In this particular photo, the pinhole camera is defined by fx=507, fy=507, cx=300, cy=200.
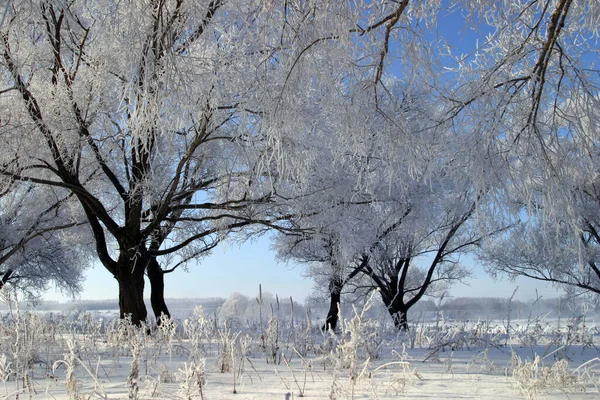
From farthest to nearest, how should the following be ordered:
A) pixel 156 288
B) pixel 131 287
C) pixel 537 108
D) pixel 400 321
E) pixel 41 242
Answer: pixel 41 242 → pixel 156 288 → pixel 400 321 → pixel 131 287 → pixel 537 108

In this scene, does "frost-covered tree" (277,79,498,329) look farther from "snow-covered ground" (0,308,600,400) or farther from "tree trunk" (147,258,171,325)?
"tree trunk" (147,258,171,325)

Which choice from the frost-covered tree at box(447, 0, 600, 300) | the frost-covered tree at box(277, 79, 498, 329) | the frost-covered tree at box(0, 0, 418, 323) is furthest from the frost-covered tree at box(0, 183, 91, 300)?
the frost-covered tree at box(447, 0, 600, 300)

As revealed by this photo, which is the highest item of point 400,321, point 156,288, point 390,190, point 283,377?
point 390,190

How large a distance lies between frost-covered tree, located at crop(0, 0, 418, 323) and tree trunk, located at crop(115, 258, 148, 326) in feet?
0.07

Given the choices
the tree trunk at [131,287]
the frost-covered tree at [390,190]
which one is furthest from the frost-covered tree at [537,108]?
the tree trunk at [131,287]

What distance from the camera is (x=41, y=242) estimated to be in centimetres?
1780

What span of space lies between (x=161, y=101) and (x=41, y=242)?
1625 centimetres

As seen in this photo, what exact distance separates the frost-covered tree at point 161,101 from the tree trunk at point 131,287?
2 centimetres

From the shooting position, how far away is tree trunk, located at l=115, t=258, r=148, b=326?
396 inches

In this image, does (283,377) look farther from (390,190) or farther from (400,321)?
(400,321)

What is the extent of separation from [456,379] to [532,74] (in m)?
2.36

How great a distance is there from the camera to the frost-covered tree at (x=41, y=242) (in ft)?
45.0

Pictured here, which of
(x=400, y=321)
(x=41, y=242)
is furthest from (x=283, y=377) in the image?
(x=41, y=242)

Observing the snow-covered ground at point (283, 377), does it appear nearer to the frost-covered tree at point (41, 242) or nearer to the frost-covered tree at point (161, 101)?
the frost-covered tree at point (161, 101)
